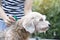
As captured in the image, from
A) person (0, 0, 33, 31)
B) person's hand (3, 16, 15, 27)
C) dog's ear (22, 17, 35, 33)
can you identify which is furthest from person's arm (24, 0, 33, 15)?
person's hand (3, 16, 15, 27)

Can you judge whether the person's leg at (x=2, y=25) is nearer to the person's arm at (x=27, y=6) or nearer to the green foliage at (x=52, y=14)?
the person's arm at (x=27, y=6)

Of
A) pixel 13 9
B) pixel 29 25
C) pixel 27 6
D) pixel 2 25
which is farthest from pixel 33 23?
pixel 2 25

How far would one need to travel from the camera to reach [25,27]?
543 centimetres

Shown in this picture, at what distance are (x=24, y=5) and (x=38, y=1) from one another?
703 cm

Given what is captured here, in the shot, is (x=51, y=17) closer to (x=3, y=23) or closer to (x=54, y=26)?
(x=54, y=26)

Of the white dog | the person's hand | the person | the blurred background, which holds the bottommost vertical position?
the blurred background

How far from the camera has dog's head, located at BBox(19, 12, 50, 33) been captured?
214 inches

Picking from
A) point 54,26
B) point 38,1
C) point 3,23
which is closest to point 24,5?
point 3,23

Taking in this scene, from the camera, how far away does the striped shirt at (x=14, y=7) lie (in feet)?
17.9

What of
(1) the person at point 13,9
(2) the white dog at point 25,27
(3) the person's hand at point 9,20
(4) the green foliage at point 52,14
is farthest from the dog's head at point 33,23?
(4) the green foliage at point 52,14

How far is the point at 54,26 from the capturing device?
1172 cm

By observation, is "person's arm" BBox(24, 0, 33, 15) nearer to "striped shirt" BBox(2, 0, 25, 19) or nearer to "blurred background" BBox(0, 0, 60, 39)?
"striped shirt" BBox(2, 0, 25, 19)

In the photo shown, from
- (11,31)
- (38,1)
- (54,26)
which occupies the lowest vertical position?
(54,26)

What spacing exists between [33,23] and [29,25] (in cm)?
11
